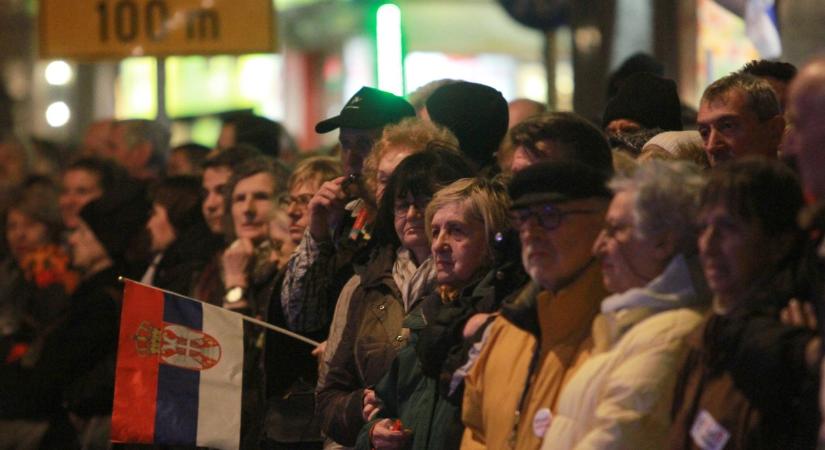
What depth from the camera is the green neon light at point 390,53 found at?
1135 cm

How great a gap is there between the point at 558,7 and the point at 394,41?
407 cm

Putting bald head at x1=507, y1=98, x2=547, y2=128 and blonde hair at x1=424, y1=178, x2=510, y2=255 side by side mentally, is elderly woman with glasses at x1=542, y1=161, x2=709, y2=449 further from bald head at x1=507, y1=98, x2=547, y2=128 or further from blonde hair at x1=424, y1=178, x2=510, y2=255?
bald head at x1=507, y1=98, x2=547, y2=128

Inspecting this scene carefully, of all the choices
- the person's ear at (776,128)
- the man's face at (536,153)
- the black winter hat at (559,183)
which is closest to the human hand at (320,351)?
the man's face at (536,153)

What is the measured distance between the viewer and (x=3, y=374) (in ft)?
37.1

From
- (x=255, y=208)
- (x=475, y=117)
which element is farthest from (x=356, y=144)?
(x=255, y=208)

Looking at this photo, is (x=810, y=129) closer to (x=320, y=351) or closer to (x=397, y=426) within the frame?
(x=397, y=426)

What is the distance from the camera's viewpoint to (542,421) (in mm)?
5840

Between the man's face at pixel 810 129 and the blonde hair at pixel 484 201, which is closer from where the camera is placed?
the man's face at pixel 810 129

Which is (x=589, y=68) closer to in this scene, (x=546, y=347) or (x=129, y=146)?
(x=129, y=146)

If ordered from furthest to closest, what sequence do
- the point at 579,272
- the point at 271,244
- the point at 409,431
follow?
the point at 271,244 < the point at 409,431 < the point at 579,272

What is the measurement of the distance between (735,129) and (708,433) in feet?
7.53

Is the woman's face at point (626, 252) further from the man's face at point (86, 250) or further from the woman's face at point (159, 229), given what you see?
the man's face at point (86, 250)

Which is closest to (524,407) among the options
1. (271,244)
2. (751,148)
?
(751,148)

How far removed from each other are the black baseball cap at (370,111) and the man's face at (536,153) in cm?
206
